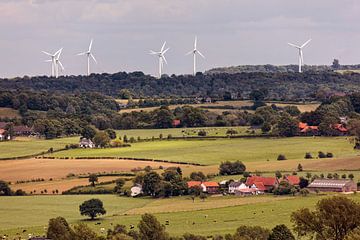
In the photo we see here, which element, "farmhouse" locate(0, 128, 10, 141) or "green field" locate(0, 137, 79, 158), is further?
"farmhouse" locate(0, 128, 10, 141)

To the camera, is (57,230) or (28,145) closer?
(57,230)

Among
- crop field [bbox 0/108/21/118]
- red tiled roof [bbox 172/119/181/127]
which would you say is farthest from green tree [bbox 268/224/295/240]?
crop field [bbox 0/108/21/118]

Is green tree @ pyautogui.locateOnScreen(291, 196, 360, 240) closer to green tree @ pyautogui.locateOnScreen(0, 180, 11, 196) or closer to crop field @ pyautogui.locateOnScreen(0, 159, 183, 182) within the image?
green tree @ pyautogui.locateOnScreen(0, 180, 11, 196)

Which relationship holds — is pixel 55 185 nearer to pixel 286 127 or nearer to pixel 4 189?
pixel 4 189

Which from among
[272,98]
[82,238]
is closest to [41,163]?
[82,238]

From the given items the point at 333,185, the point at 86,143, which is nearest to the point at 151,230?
the point at 333,185

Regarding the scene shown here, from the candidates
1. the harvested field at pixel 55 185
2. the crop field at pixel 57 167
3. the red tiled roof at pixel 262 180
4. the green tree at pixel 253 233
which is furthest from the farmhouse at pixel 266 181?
the green tree at pixel 253 233
